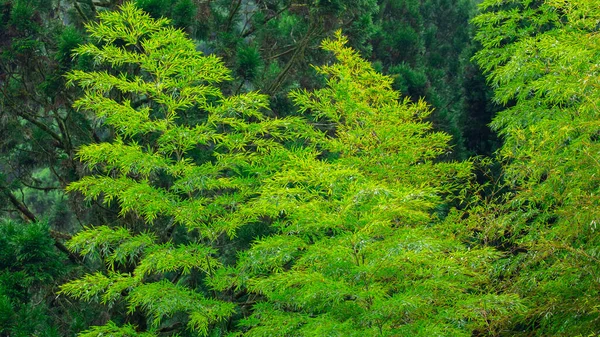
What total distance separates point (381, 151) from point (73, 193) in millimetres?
4248

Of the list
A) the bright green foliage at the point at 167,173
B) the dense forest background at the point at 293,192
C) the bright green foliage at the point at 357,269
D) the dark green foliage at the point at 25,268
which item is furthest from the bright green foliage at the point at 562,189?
the dark green foliage at the point at 25,268

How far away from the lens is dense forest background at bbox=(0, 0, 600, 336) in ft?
20.8

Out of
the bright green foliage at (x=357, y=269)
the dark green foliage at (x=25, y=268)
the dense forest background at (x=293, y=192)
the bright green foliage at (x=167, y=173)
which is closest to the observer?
the bright green foliage at (x=357, y=269)

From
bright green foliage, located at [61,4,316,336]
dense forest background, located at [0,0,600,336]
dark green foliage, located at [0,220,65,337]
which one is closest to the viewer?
dense forest background, located at [0,0,600,336]

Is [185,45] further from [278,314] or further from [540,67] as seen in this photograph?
[540,67]

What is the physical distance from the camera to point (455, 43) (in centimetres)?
1914

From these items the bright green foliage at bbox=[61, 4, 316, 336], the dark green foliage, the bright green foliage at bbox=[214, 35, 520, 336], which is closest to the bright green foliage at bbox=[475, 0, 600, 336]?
the bright green foliage at bbox=[214, 35, 520, 336]

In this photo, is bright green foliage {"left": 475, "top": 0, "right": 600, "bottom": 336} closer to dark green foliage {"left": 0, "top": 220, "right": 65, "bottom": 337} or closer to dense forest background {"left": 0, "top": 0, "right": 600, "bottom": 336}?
dense forest background {"left": 0, "top": 0, "right": 600, "bottom": 336}

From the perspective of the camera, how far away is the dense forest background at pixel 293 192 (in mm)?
6328

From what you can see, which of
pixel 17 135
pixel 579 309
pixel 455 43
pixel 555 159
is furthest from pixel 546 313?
pixel 455 43

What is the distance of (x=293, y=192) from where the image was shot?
21.5 ft

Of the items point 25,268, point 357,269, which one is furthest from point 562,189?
point 25,268

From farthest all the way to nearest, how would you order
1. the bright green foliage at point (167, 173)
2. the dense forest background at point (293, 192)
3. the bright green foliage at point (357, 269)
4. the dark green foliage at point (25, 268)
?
the dark green foliage at point (25, 268), the bright green foliage at point (167, 173), the dense forest background at point (293, 192), the bright green foliage at point (357, 269)

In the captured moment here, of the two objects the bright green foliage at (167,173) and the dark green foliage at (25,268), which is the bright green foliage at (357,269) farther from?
the dark green foliage at (25,268)
